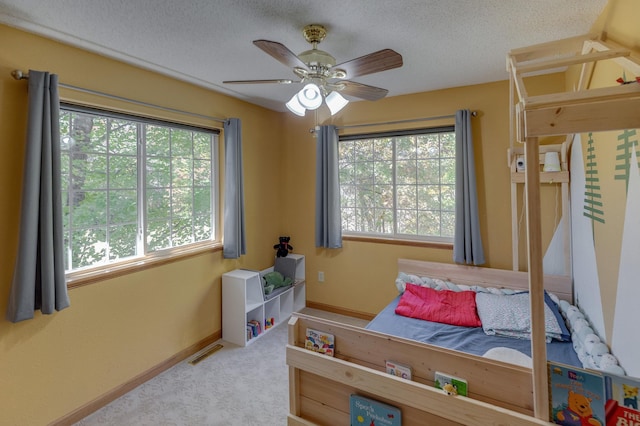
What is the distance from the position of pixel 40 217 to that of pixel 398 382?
2.11m

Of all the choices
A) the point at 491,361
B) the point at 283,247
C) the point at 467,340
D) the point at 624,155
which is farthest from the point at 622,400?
the point at 283,247

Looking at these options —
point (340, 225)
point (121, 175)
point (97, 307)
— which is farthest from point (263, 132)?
point (97, 307)

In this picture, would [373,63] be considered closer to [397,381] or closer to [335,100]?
[335,100]

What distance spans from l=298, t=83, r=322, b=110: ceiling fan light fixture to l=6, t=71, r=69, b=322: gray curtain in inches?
56.8

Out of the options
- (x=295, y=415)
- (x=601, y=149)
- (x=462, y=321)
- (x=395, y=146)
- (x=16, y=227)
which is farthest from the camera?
(x=395, y=146)

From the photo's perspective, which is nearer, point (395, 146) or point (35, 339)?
point (35, 339)

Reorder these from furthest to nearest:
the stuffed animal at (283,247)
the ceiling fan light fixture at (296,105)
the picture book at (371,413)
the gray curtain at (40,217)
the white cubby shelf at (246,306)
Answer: the stuffed animal at (283,247) < the white cubby shelf at (246,306) < the ceiling fan light fixture at (296,105) < the gray curtain at (40,217) < the picture book at (371,413)

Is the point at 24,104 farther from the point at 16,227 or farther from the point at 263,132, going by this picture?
the point at 263,132

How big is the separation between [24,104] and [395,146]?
2969 mm

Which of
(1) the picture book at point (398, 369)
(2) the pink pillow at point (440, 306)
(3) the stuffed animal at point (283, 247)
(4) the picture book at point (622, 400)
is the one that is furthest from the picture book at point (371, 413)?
(3) the stuffed animal at point (283, 247)

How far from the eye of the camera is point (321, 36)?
1.88m

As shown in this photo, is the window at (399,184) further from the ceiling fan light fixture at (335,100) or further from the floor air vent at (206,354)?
the floor air vent at (206,354)

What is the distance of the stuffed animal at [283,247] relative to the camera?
3871 millimetres

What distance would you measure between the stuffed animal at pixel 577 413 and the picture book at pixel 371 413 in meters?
0.57
